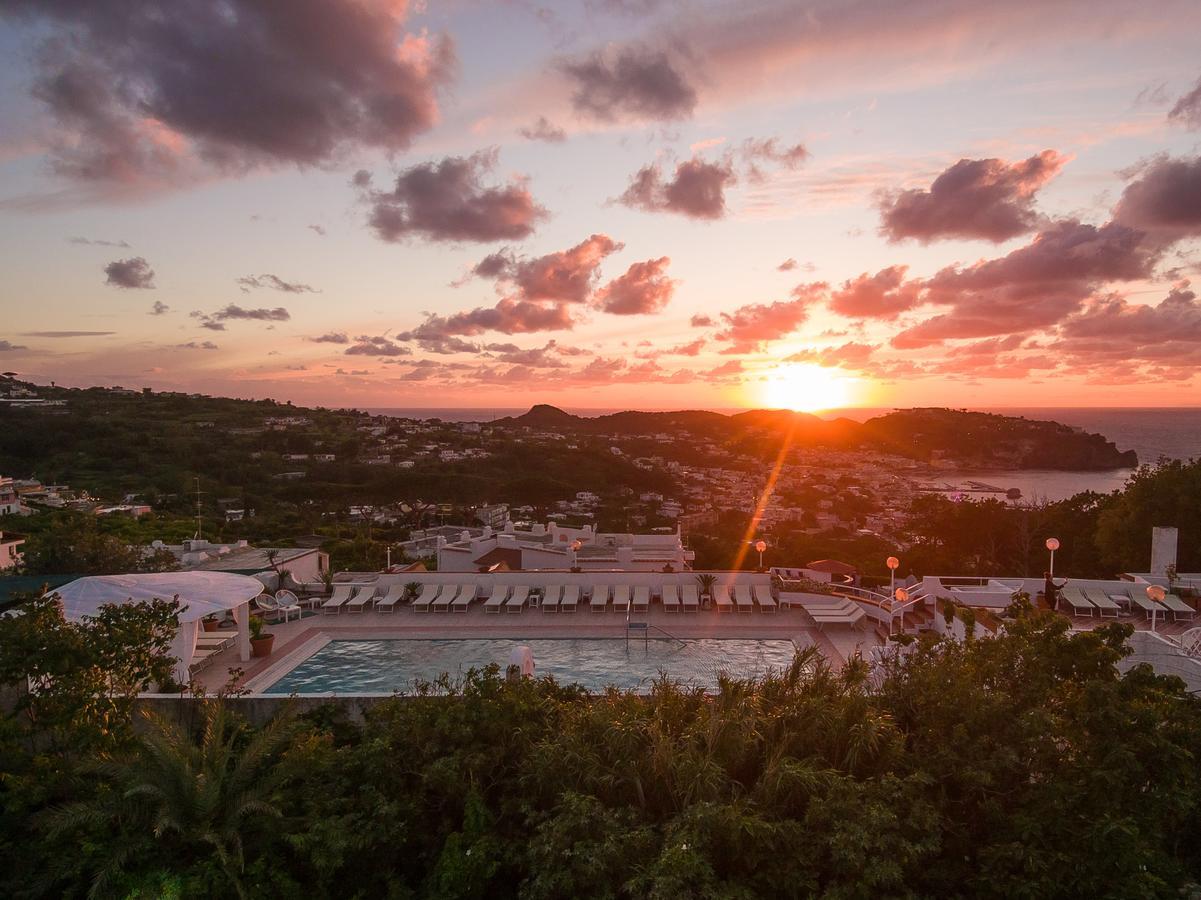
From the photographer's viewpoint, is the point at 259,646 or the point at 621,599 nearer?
the point at 259,646

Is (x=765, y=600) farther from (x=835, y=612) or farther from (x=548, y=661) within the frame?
(x=548, y=661)

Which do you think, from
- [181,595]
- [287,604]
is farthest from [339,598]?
[181,595]

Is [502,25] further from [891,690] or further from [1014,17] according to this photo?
[891,690]

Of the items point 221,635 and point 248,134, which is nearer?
point 221,635

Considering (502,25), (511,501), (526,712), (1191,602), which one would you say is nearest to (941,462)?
(511,501)

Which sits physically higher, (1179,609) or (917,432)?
(917,432)

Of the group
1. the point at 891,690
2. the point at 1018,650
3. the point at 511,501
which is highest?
the point at 1018,650
